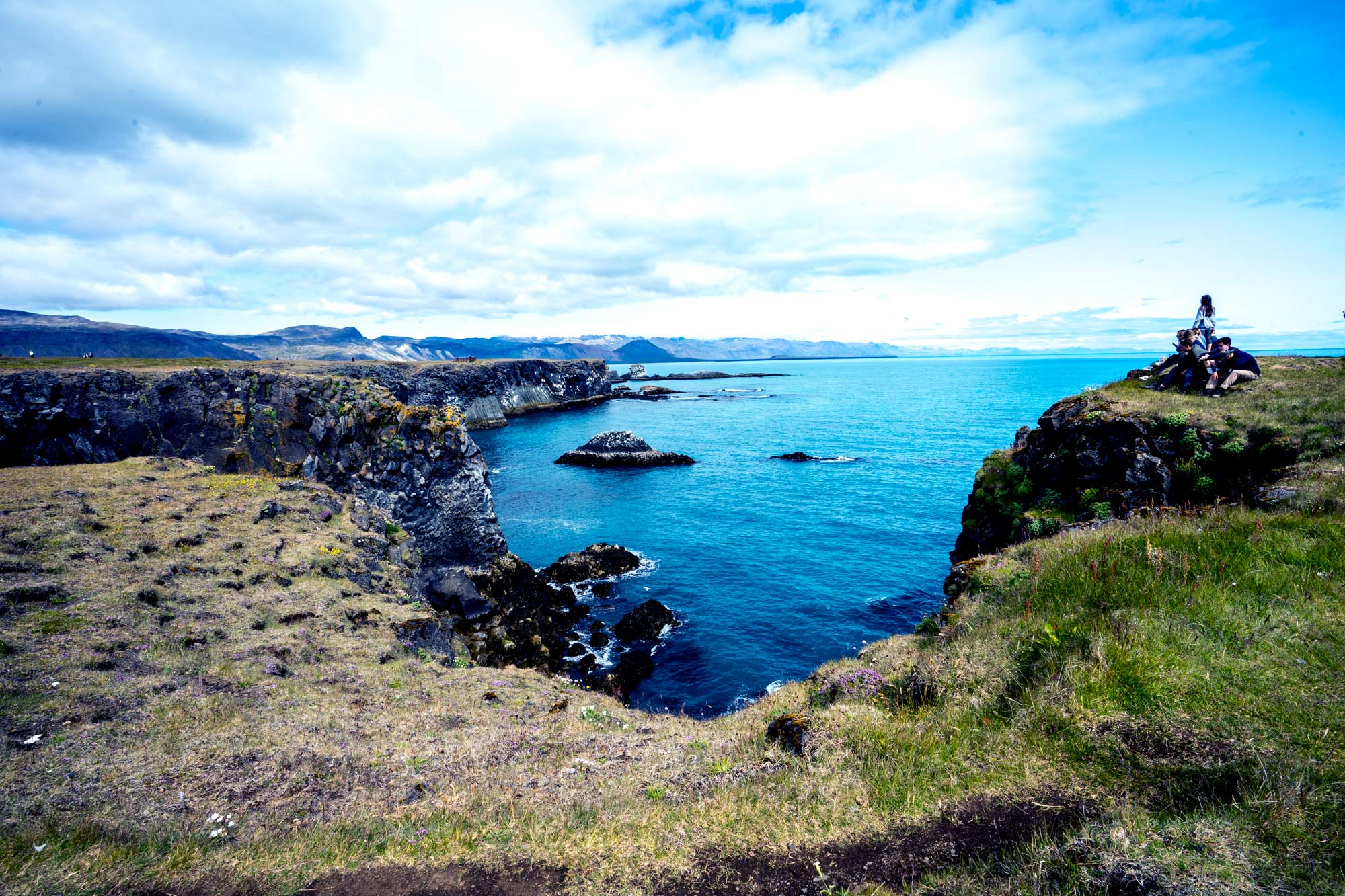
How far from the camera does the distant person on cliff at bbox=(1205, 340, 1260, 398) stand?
1920 centimetres

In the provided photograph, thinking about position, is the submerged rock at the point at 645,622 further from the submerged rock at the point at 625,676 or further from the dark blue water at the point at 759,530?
the submerged rock at the point at 625,676

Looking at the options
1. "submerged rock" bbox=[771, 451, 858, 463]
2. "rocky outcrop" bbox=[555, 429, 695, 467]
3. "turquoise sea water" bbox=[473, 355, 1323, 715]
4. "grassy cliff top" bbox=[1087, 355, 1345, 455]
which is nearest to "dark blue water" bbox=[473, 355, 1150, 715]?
"turquoise sea water" bbox=[473, 355, 1323, 715]

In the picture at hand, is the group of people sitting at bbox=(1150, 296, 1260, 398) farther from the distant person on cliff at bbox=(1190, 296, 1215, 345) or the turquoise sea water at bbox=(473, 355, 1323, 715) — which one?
the turquoise sea water at bbox=(473, 355, 1323, 715)

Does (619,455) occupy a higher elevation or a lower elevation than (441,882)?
→ lower

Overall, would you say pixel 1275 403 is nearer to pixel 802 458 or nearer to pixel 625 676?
pixel 625 676

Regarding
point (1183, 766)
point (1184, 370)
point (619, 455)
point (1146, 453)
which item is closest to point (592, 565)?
point (1146, 453)

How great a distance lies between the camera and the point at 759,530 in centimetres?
4291

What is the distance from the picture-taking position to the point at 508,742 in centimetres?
1150

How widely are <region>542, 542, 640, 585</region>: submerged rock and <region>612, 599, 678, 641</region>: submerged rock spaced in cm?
621

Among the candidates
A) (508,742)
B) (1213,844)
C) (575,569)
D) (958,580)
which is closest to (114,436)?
(575,569)

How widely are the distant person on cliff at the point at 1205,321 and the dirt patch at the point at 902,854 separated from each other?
72.3 feet

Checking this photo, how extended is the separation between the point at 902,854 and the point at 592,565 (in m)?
31.0

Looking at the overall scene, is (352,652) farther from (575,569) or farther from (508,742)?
(575,569)

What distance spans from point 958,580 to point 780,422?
317ft
